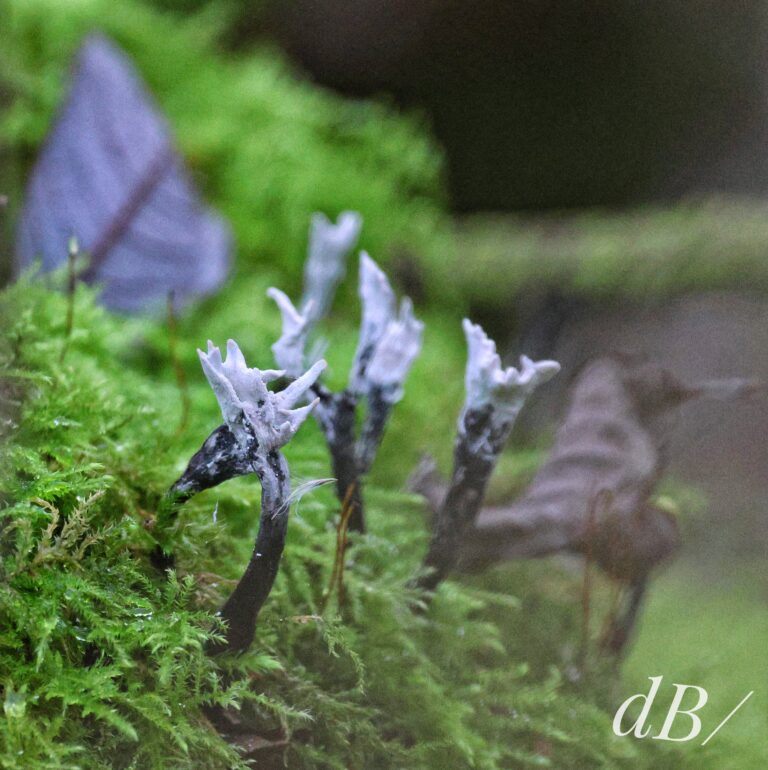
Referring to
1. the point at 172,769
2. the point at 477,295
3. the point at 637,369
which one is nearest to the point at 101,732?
the point at 172,769

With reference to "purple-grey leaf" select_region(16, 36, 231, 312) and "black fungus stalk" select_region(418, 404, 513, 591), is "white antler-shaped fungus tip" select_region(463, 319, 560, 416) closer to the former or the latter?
"black fungus stalk" select_region(418, 404, 513, 591)

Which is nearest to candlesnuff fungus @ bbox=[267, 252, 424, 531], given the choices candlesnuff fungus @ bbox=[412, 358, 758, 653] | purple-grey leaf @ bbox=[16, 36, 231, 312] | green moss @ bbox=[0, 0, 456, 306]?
candlesnuff fungus @ bbox=[412, 358, 758, 653]

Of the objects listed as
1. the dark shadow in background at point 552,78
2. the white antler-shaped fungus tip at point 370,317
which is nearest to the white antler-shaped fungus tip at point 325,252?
the white antler-shaped fungus tip at point 370,317

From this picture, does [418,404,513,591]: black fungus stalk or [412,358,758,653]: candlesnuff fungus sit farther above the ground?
[412,358,758,653]: candlesnuff fungus

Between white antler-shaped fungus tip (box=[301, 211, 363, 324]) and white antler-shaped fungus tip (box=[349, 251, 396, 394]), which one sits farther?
white antler-shaped fungus tip (box=[301, 211, 363, 324])

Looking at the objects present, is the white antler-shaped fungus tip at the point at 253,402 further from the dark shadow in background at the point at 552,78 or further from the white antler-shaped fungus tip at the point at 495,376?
the dark shadow in background at the point at 552,78

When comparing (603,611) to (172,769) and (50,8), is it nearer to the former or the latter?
(172,769)

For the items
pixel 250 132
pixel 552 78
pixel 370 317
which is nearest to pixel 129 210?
pixel 250 132
